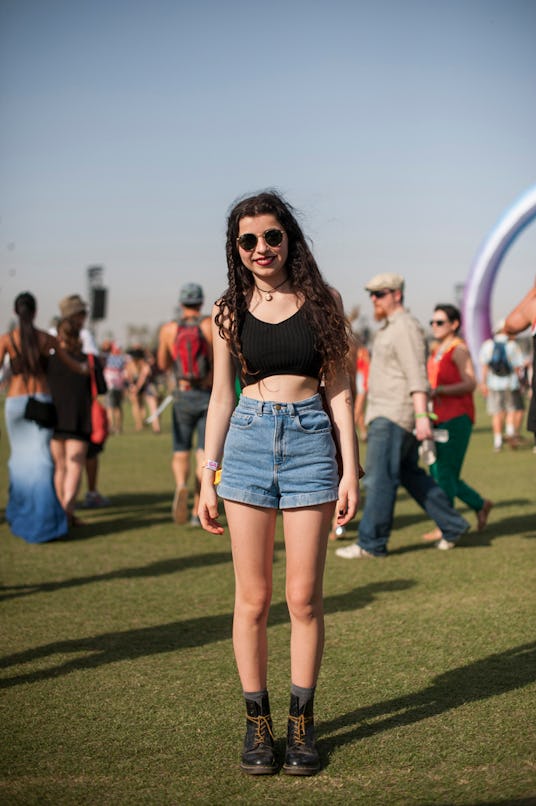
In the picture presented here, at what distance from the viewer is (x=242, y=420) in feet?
12.2

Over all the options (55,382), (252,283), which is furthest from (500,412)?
(252,283)

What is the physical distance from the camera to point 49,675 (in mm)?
4887

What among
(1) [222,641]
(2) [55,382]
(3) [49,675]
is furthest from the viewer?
(2) [55,382]

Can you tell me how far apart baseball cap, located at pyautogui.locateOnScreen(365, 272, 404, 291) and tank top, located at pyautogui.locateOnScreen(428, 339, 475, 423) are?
0.97 metres

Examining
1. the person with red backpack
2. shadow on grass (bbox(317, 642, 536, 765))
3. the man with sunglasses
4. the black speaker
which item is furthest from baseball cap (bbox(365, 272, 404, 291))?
the black speaker

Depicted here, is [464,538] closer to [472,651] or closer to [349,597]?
[349,597]

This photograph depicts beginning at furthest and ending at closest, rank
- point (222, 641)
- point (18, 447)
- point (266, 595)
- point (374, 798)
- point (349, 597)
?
1. point (18, 447)
2. point (349, 597)
3. point (222, 641)
4. point (266, 595)
5. point (374, 798)

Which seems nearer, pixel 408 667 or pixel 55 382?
pixel 408 667

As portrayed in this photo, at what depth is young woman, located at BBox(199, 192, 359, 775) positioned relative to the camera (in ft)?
12.0

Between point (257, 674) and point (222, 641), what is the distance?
177 centimetres

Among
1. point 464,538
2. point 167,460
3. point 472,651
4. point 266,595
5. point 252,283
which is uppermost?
point 252,283

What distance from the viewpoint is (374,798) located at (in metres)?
3.41

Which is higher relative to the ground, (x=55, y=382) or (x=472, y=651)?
(x=55, y=382)

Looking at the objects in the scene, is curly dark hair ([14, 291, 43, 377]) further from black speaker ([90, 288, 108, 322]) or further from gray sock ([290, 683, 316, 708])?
black speaker ([90, 288, 108, 322])
